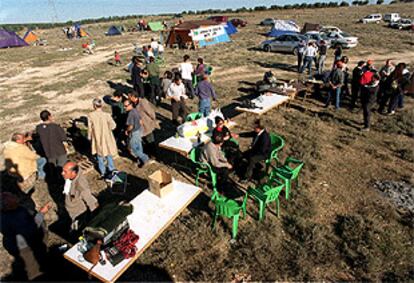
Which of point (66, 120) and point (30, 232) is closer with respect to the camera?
point (30, 232)

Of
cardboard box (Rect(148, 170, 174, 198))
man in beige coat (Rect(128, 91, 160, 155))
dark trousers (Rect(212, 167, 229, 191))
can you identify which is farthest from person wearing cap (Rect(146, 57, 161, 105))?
cardboard box (Rect(148, 170, 174, 198))

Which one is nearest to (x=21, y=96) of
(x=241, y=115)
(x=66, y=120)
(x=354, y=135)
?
(x=66, y=120)

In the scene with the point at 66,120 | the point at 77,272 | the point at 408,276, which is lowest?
the point at 408,276

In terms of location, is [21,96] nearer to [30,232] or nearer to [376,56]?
[30,232]

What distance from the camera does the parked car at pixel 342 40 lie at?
2062cm

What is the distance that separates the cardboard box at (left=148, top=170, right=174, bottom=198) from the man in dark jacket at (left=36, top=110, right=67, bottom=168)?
110 inches

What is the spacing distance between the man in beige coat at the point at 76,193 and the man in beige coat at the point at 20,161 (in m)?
2.92

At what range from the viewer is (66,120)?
1041 cm

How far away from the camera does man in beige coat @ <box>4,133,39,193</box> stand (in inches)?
236

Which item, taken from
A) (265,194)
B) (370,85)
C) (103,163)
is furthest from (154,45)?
(265,194)

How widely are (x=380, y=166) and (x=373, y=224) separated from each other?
7.64 ft

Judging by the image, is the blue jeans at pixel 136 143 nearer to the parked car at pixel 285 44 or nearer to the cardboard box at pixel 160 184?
the cardboard box at pixel 160 184

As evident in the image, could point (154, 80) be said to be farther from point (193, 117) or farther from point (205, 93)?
point (193, 117)

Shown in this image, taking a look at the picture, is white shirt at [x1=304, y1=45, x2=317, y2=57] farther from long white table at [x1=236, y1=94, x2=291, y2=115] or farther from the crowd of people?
long white table at [x1=236, y1=94, x2=291, y2=115]
